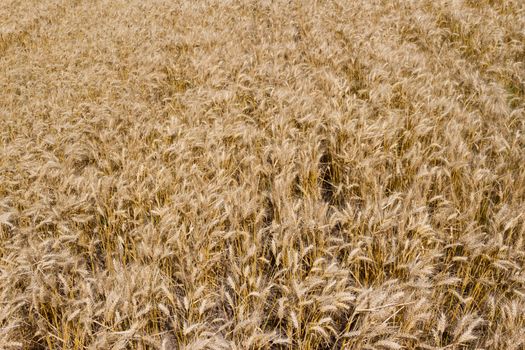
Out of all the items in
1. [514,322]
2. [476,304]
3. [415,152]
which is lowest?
[476,304]

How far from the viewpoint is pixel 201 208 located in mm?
2420

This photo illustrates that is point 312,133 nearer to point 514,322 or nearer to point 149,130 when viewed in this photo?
point 149,130

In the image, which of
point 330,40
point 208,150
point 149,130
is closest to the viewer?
point 208,150

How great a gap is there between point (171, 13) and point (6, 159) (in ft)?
18.5

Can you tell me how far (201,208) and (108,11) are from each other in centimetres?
728

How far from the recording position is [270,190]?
289 centimetres

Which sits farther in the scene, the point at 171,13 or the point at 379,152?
the point at 171,13

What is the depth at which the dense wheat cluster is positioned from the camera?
72.1 inches

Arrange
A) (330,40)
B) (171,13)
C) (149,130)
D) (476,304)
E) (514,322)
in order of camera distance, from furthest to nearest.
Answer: (171,13), (330,40), (149,130), (476,304), (514,322)

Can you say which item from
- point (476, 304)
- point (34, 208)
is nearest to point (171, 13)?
point (34, 208)

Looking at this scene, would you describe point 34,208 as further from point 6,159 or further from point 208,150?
point 208,150

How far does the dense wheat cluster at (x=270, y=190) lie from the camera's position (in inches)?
72.1

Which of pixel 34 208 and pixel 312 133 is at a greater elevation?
pixel 312 133

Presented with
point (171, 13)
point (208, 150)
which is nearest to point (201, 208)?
point (208, 150)
